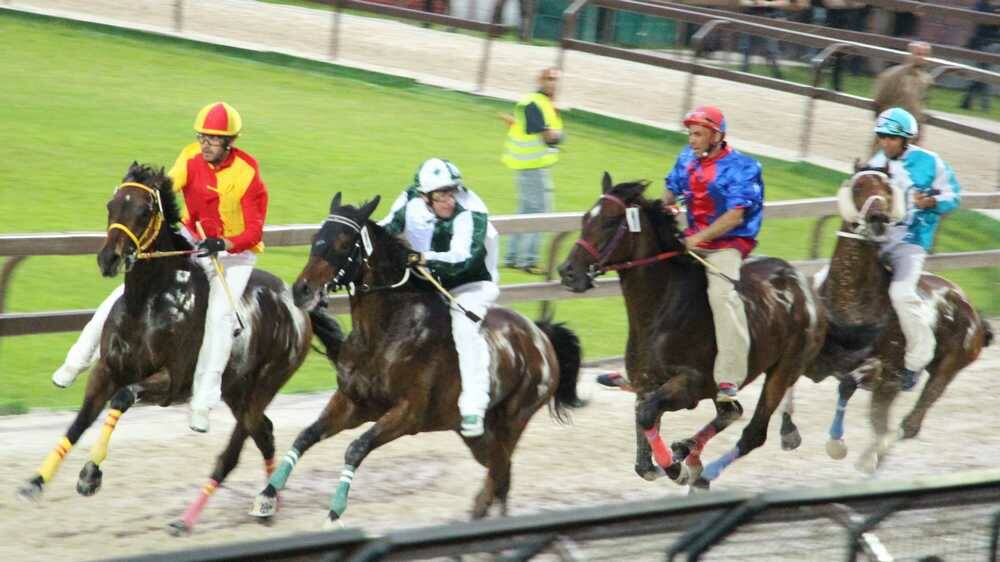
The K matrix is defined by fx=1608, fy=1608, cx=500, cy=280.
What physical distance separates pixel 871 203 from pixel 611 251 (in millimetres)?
1919

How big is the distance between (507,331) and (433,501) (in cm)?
122

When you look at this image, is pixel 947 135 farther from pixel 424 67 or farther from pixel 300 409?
pixel 300 409

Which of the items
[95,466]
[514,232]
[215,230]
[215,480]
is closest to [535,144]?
[514,232]

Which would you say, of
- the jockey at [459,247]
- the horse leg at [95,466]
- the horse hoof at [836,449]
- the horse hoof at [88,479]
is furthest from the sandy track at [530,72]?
the horse hoof at [88,479]

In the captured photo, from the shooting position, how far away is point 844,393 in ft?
35.2

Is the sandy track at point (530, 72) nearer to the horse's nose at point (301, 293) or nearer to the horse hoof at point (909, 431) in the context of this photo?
the horse hoof at point (909, 431)

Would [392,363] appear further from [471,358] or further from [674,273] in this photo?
[674,273]

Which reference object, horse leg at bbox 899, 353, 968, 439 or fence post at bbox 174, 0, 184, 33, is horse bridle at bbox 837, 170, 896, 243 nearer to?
horse leg at bbox 899, 353, 968, 439

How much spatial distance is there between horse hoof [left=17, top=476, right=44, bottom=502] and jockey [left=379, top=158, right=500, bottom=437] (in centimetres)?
215

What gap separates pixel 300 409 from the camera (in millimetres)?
11148

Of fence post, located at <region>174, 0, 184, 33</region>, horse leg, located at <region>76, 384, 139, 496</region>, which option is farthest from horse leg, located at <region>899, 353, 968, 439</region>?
fence post, located at <region>174, 0, 184, 33</region>

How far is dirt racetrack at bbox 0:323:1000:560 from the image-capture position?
843 cm

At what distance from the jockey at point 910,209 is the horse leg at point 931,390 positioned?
1.69 ft

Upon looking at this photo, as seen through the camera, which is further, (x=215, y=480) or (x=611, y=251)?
(x=611, y=251)
